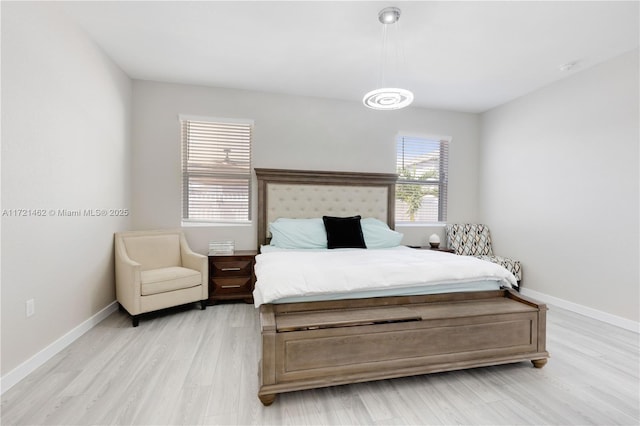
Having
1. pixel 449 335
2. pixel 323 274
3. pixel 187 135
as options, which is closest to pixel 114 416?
pixel 323 274

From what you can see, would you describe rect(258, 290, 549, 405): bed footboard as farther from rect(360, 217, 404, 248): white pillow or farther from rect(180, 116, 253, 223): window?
rect(180, 116, 253, 223): window

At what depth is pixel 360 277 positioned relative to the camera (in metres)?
2.10

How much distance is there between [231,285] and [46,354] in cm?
167

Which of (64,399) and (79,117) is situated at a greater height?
(79,117)

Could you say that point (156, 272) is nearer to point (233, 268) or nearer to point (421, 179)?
point (233, 268)

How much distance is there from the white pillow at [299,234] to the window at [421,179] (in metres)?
1.60

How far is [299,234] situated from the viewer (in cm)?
350

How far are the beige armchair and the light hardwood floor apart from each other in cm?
46

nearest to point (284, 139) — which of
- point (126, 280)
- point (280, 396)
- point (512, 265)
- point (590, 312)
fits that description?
point (126, 280)

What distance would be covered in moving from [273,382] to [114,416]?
34.5 inches

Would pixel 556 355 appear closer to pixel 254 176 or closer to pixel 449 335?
pixel 449 335

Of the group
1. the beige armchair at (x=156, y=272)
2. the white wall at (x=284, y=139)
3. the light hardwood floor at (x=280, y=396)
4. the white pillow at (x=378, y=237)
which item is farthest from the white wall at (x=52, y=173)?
the white pillow at (x=378, y=237)

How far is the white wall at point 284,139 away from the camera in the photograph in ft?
12.3

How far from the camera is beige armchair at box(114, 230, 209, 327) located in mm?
2869
